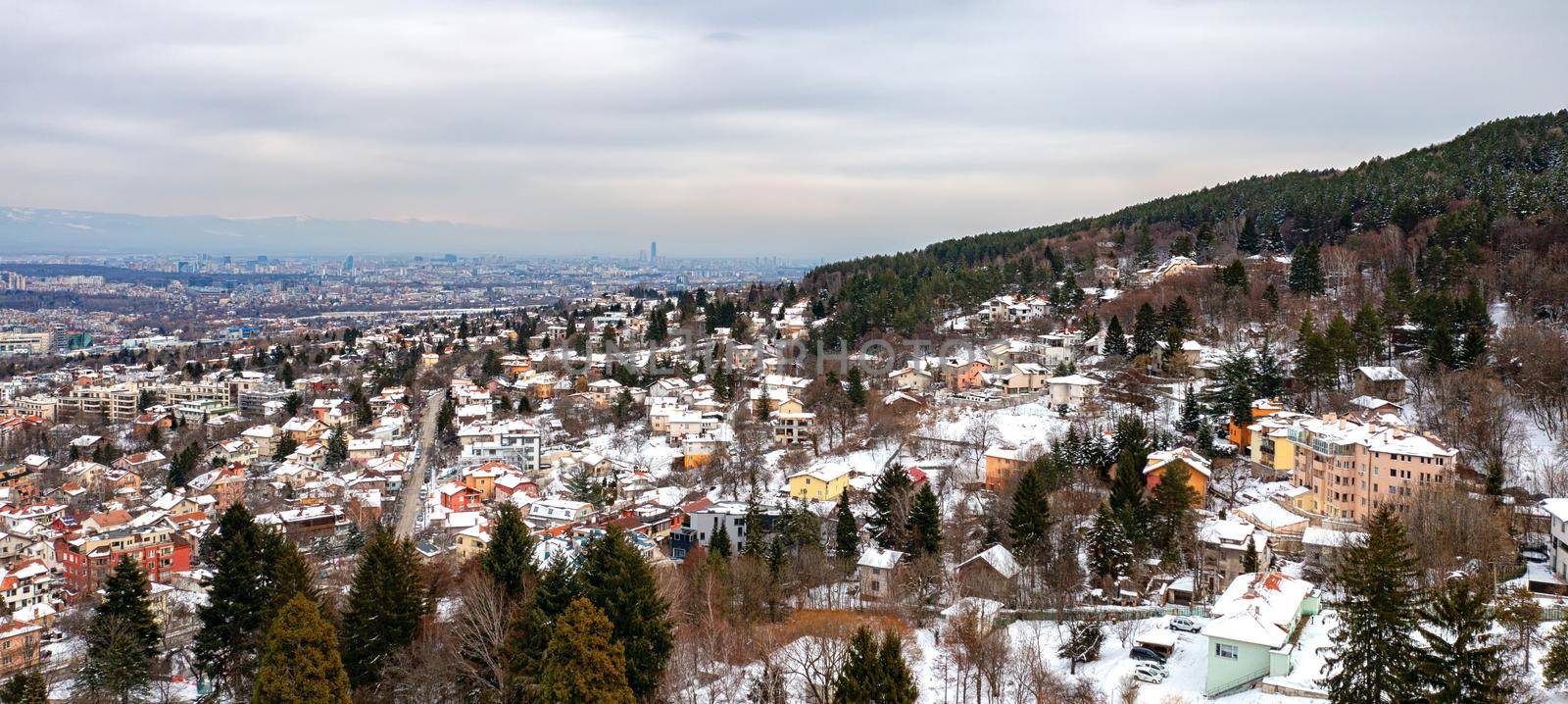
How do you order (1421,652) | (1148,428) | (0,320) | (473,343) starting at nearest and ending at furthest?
(1421,652) → (1148,428) → (473,343) → (0,320)

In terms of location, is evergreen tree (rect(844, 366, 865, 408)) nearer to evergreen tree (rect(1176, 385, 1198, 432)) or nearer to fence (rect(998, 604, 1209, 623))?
evergreen tree (rect(1176, 385, 1198, 432))

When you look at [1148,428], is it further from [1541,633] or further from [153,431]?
[153,431]

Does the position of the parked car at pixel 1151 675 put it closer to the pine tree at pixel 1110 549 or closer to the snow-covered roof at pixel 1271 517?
the pine tree at pixel 1110 549

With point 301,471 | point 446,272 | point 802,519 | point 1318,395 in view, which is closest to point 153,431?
point 301,471

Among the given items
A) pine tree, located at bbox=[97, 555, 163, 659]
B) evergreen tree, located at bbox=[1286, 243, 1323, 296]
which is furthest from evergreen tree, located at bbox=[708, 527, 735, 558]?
evergreen tree, located at bbox=[1286, 243, 1323, 296]

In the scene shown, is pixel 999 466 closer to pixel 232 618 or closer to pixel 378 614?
pixel 378 614

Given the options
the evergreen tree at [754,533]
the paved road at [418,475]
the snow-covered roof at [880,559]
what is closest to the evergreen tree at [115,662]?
the paved road at [418,475]

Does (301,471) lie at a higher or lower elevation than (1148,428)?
lower
